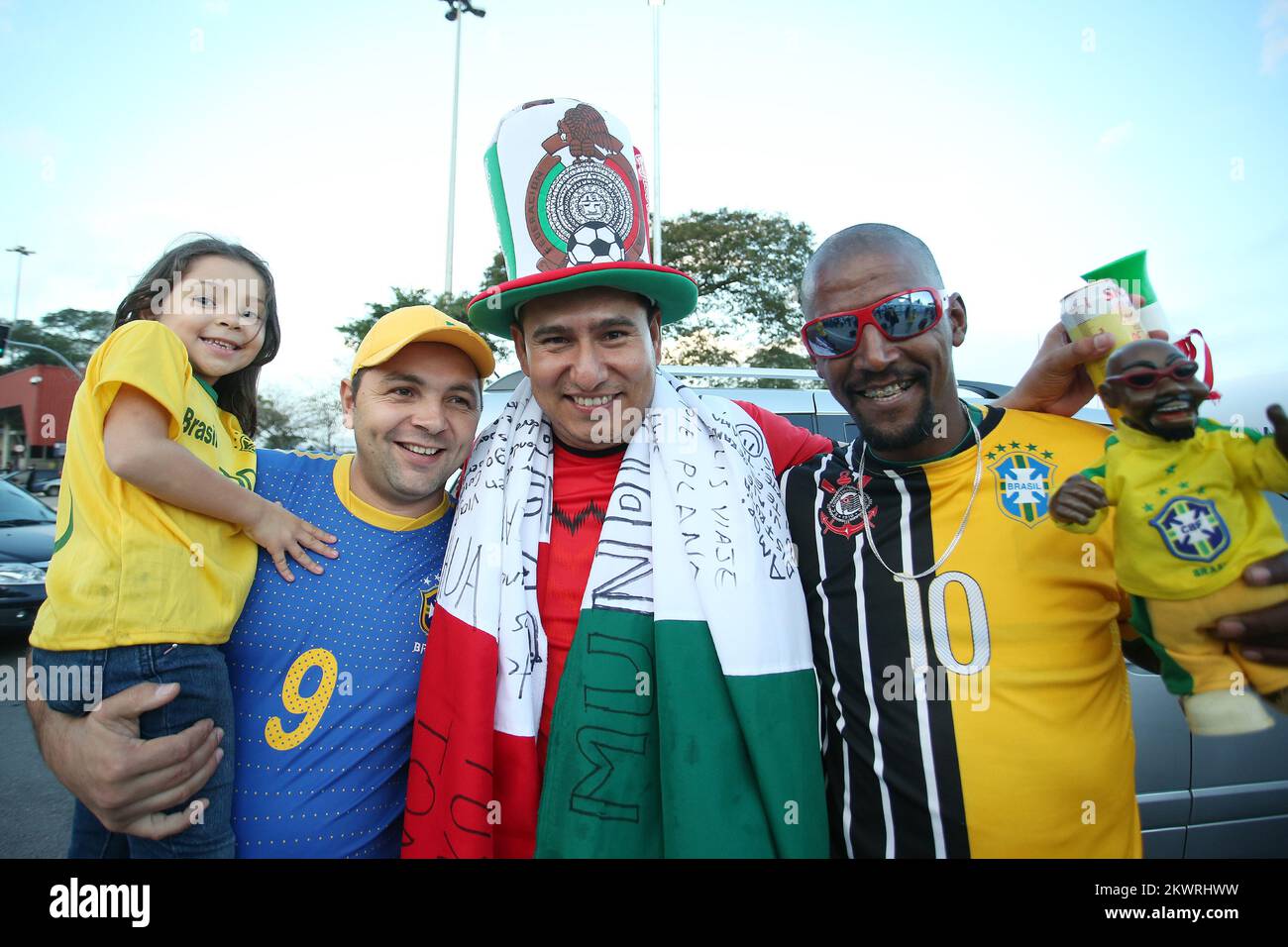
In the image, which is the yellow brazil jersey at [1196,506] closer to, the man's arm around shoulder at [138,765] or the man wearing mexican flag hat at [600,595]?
the man wearing mexican flag hat at [600,595]

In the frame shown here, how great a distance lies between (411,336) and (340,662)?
896 millimetres

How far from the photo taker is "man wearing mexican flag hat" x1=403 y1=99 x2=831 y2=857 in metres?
1.64

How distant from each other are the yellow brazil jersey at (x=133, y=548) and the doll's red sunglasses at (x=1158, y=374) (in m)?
2.08

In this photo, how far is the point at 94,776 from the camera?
1.65 metres

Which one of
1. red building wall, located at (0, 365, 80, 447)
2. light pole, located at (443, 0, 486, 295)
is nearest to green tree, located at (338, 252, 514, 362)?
light pole, located at (443, 0, 486, 295)

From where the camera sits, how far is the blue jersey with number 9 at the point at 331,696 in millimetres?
1740

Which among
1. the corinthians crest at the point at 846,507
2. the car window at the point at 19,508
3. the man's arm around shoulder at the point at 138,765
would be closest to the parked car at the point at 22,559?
the car window at the point at 19,508

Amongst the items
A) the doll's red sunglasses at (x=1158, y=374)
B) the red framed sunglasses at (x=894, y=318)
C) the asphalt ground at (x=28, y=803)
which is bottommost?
the asphalt ground at (x=28, y=803)

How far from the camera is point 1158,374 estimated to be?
4.13 ft

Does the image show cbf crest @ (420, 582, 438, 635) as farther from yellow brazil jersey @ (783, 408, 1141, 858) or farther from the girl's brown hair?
yellow brazil jersey @ (783, 408, 1141, 858)

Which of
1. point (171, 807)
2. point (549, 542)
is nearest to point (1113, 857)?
point (549, 542)
